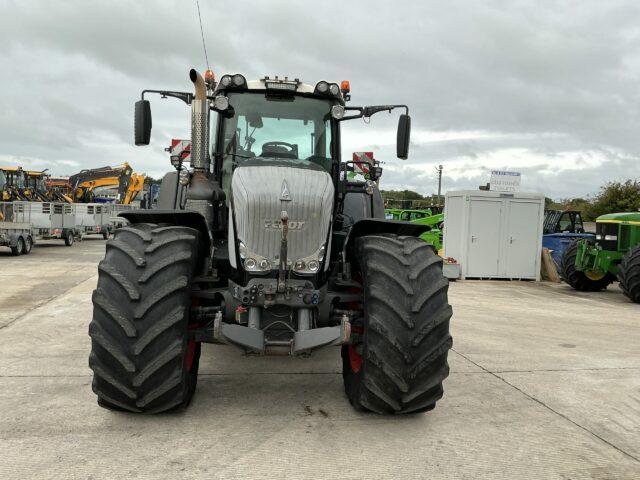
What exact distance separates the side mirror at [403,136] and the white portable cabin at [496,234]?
31.1 ft

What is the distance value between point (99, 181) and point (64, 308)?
22.9m

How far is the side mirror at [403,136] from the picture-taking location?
4885 mm

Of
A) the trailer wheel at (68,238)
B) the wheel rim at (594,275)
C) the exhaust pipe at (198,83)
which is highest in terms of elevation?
the exhaust pipe at (198,83)

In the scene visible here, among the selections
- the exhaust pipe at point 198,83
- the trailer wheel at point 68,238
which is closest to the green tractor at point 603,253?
the exhaust pipe at point 198,83

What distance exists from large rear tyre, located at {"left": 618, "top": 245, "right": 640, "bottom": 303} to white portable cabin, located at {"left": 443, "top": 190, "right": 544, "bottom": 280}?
3.55m

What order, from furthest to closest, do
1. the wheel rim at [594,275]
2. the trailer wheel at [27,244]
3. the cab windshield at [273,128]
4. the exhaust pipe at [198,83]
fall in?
1. the trailer wheel at [27,244]
2. the wheel rim at [594,275]
3. the cab windshield at [273,128]
4. the exhaust pipe at [198,83]

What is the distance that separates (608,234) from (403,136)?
8.95m

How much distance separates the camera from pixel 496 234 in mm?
14133

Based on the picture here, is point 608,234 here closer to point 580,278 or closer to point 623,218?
point 623,218

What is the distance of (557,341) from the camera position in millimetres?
6848

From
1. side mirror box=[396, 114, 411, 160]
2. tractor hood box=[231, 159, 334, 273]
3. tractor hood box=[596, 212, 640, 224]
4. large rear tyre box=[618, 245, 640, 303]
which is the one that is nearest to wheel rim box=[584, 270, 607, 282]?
tractor hood box=[596, 212, 640, 224]

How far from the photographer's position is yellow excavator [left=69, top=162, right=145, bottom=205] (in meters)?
29.0

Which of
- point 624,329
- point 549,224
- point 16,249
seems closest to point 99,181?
point 16,249

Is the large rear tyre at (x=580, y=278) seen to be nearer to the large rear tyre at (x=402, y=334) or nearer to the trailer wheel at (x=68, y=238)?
the large rear tyre at (x=402, y=334)
